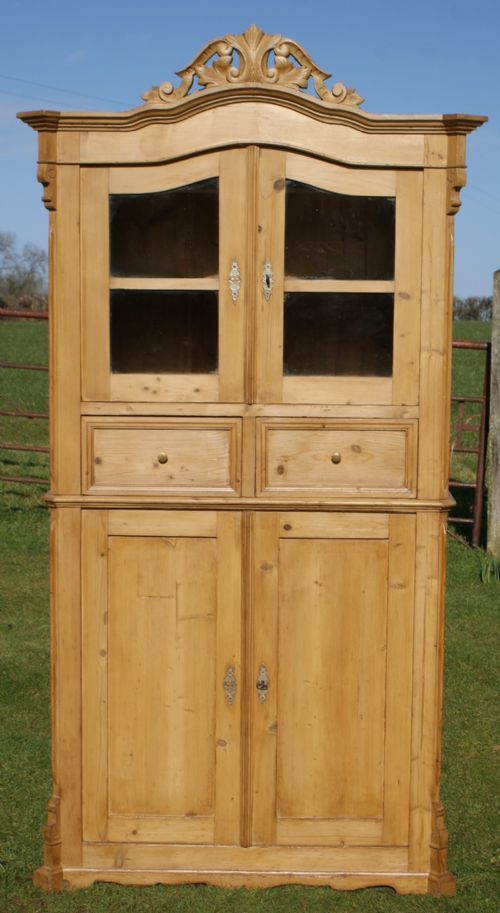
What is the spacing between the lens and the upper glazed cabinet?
3170mm

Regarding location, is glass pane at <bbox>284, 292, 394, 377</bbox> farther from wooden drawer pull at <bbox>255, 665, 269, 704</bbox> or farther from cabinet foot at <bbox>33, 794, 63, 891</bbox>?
cabinet foot at <bbox>33, 794, 63, 891</bbox>

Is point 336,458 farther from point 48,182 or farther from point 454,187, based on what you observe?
point 48,182

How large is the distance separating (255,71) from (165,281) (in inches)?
25.7

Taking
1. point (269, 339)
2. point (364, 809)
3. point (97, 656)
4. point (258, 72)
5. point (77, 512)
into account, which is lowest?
point (364, 809)

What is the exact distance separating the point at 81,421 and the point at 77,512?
10.8 inches

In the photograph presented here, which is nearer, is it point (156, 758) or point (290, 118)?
point (290, 118)

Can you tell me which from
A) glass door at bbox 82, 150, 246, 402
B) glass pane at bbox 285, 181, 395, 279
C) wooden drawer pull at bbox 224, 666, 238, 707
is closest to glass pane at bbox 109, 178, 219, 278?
glass door at bbox 82, 150, 246, 402

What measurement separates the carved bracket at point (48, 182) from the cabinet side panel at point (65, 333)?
1 cm

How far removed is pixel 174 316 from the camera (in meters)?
3.30

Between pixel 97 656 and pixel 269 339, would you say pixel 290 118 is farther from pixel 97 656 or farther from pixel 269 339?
pixel 97 656

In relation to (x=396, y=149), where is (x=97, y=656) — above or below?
below

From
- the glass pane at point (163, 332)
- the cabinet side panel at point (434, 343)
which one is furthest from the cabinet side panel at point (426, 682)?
the glass pane at point (163, 332)

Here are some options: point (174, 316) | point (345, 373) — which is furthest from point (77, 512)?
point (345, 373)

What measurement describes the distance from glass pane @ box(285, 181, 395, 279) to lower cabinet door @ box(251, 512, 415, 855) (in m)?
0.74
